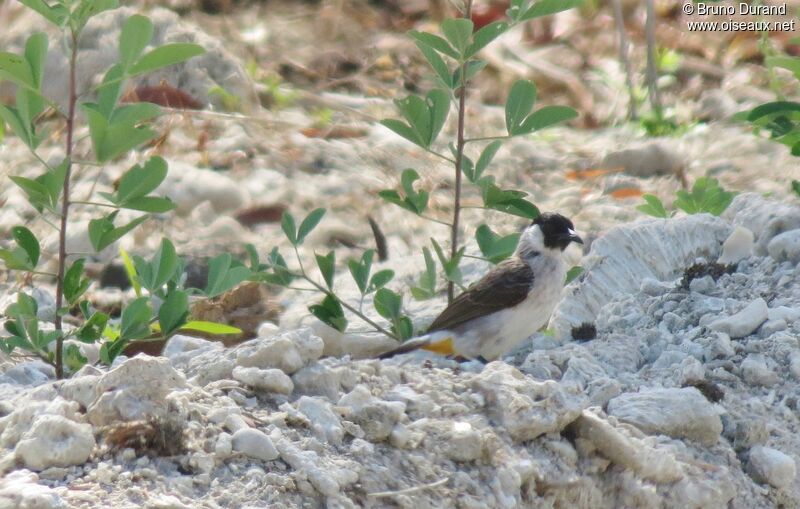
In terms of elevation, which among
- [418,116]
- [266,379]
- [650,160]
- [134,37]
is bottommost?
[650,160]

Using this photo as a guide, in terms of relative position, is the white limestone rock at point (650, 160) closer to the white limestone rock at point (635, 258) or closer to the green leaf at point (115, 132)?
the white limestone rock at point (635, 258)

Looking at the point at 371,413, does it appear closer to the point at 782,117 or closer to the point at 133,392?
the point at 133,392

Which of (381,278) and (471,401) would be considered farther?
(381,278)

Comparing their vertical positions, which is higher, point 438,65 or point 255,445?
point 438,65

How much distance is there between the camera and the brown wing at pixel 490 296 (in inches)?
216

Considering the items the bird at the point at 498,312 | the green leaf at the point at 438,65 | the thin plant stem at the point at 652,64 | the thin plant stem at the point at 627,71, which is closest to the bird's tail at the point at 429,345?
the bird at the point at 498,312

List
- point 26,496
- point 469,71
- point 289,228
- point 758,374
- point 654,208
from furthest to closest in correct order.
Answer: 1. point 654,208
2. point 289,228
3. point 469,71
4. point 758,374
5. point 26,496

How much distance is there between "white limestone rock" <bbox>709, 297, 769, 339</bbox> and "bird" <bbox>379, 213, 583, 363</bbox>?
33.0 inches

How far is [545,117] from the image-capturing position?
5.05 m

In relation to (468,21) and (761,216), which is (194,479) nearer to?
(468,21)

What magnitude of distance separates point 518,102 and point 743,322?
1.11m

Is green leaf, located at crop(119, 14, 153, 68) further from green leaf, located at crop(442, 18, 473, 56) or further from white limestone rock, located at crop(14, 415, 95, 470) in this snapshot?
white limestone rock, located at crop(14, 415, 95, 470)

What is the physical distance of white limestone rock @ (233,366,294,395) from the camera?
372cm

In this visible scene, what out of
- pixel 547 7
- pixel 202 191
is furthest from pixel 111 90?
pixel 202 191
